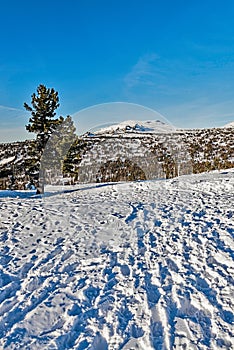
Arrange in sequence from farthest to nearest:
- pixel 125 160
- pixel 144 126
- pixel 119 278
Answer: pixel 144 126, pixel 125 160, pixel 119 278

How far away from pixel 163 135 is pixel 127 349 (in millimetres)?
34752

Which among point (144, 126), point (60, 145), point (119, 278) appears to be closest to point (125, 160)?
point (60, 145)

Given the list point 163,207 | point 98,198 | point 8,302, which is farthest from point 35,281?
point 98,198

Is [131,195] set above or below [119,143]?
below

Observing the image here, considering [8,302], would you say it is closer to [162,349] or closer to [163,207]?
[162,349]

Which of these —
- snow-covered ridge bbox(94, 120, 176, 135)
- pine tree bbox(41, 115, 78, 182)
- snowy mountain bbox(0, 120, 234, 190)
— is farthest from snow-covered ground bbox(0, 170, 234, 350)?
snow-covered ridge bbox(94, 120, 176, 135)

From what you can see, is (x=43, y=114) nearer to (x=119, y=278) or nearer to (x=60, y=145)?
(x=60, y=145)

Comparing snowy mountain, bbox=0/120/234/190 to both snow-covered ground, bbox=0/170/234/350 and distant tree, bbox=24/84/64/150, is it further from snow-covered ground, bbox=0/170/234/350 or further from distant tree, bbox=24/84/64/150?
snow-covered ground, bbox=0/170/234/350

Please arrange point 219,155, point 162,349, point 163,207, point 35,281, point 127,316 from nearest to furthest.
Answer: point 162,349 → point 127,316 → point 35,281 → point 163,207 → point 219,155

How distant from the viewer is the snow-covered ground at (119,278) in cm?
342

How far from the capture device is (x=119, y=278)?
4641mm

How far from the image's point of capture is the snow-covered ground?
3422 mm

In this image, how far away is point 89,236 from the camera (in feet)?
21.2

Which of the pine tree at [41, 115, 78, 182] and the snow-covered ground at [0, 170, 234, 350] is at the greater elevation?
the pine tree at [41, 115, 78, 182]
